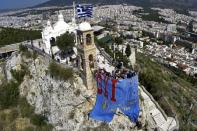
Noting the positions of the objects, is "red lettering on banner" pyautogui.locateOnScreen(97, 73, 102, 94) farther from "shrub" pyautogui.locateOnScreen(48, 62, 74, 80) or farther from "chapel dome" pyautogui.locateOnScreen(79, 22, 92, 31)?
"chapel dome" pyautogui.locateOnScreen(79, 22, 92, 31)

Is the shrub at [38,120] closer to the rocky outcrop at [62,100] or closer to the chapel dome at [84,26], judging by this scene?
the rocky outcrop at [62,100]

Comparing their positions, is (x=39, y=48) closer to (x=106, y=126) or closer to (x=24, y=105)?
(x=24, y=105)

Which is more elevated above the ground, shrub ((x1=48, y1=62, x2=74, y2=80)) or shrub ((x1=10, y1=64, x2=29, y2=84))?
shrub ((x1=48, y1=62, x2=74, y2=80))

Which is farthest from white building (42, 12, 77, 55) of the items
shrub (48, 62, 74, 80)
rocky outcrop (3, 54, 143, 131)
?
shrub (48, 62, 74, 80)

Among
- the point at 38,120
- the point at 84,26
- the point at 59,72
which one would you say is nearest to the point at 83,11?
the point at 84,26

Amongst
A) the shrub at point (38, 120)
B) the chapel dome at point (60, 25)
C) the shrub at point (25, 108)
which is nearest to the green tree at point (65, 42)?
the chapel dome at point (60, 25)

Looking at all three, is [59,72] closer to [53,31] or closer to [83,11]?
[83,11]

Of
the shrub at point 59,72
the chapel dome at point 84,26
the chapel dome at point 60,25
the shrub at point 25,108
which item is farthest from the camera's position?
the chapel dome at point 60,25
